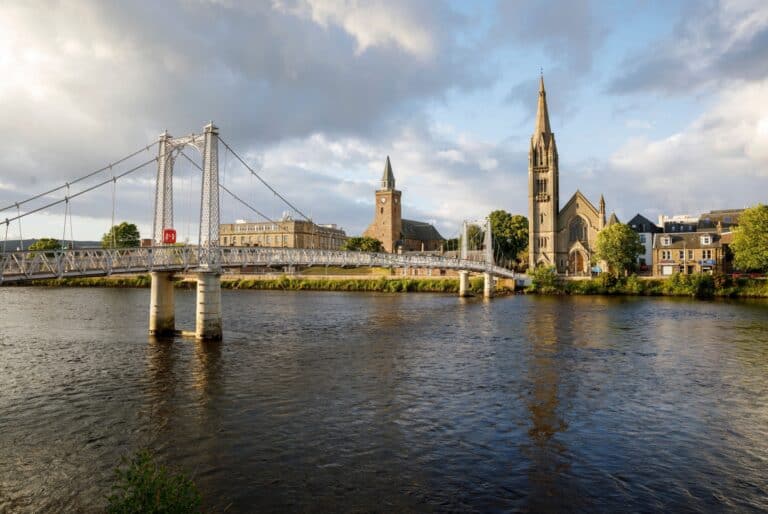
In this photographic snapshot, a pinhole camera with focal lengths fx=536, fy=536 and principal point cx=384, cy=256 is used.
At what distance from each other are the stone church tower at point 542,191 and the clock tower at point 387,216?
46.7m

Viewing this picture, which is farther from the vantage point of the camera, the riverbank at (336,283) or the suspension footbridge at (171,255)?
the riverbank at (336,283)

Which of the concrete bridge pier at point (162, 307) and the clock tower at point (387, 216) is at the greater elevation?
the clock tower at point (387, 216)

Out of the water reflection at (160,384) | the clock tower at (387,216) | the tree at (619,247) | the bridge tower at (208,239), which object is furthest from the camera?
the clock tower at (387,216)

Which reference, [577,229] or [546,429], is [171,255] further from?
[577,229]

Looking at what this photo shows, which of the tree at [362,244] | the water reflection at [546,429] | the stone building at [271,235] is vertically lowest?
the water reflection at [546,429]

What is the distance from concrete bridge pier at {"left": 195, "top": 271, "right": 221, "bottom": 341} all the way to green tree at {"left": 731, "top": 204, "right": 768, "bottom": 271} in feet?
235

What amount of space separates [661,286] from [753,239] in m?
14.2

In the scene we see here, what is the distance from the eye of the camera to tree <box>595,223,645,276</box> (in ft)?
297

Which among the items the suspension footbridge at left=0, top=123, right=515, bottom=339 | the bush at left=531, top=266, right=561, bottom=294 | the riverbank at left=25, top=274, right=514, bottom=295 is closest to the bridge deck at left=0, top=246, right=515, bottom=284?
the suspension footbridge at left=0, top=123, right=515, bottom=339

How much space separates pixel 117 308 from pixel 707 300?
250 ft

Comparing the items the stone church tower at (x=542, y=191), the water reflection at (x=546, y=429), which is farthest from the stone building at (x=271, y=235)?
the water reflection at (x=546, y=429)

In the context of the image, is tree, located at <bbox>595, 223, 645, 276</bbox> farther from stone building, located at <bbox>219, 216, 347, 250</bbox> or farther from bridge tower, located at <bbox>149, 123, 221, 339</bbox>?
stone building, located at <bbox>219, 216, 347, 250</bbox>

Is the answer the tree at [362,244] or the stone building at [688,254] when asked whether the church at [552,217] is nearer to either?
the stone building at [688,254]

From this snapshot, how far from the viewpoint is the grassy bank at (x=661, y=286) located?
7675 centimetres
